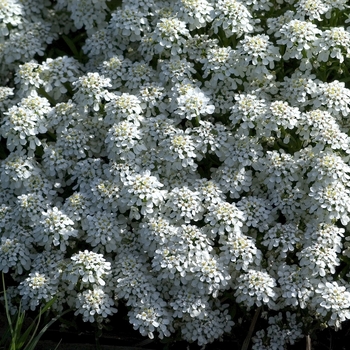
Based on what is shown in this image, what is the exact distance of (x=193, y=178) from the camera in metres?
4.29

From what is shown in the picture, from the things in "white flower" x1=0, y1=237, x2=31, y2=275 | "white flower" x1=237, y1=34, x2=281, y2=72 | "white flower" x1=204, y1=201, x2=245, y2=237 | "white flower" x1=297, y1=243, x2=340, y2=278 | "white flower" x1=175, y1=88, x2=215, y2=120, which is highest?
"white flower" x1=237, y1=34, x2=281, y2=72

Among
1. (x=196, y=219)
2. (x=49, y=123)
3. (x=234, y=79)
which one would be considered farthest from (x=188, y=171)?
(x=49, y=123)

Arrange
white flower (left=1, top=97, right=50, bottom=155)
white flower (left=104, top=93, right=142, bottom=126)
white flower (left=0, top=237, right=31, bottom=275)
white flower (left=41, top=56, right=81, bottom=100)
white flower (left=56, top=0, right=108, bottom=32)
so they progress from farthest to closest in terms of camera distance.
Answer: white flower (left=56, top=0, right=108, bottom=32)
white flower (left=41, top=56, right=81, bottom=100)
white flower (left=1, top=97, right=50, bottom=155)
white flower (left=104, top=93, right=142, bottom=126)
white flower (left=0, top=237, right=31, bottom=275)

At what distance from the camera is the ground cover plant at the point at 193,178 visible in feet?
13.0

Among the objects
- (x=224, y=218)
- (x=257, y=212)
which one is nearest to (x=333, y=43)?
(x=257, y=212)

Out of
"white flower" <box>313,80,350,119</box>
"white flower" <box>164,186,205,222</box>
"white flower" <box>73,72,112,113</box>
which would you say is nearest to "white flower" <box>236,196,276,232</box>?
"white flower" <box>164,186,205,222</box>

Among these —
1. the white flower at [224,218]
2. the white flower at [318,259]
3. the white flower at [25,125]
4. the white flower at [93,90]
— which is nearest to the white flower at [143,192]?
the white flower at [224,218]

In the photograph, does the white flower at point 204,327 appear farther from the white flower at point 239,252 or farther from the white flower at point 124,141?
the white flower at point 124,141

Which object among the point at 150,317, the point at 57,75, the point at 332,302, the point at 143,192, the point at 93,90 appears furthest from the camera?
the point at 57,75

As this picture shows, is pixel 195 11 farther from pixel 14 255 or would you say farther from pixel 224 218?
pixel 14 255

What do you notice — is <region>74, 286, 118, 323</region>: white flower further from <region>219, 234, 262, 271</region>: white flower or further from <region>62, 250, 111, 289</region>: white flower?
<region>219, 234, 262, 271</region>: white flower

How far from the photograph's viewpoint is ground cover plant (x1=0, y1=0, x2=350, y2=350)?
396 centimetres

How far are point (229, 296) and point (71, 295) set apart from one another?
2.84ft

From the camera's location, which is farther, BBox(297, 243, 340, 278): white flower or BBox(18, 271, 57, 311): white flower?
BBox(18, 271, 57, 311): white flower
